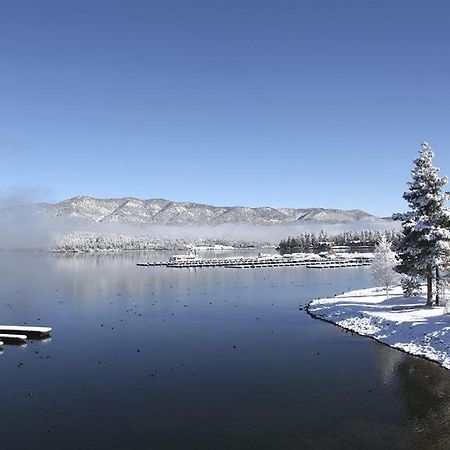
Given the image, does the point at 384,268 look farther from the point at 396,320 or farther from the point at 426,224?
the point at 396,320

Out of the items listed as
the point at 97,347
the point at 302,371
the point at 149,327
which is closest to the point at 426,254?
the point at 302,371

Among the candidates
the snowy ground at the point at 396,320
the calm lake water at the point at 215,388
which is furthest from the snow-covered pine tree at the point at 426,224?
the calm lake water at the point at 215,388

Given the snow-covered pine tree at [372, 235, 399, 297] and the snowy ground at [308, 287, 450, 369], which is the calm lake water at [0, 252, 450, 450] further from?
the snow-covered pine tree at [372, 235, 399, 297]

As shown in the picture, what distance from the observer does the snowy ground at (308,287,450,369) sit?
43825mm

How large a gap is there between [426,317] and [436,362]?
39.5 feet

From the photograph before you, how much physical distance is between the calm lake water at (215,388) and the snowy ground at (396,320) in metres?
1.84

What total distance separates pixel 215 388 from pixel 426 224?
113ft

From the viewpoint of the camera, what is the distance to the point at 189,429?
90.8 feet

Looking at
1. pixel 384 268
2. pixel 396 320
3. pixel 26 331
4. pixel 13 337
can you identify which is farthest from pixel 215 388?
pixel 384 268

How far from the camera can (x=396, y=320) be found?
52281 mm

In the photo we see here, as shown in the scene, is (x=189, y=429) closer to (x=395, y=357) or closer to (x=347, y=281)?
(x=395, y=357)

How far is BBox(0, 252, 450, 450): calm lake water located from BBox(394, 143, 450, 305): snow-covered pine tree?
509 inches

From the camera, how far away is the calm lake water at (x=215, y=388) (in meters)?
26.7

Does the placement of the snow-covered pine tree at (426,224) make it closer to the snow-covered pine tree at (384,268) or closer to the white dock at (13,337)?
the snow-covered pine tree at (384,268)
